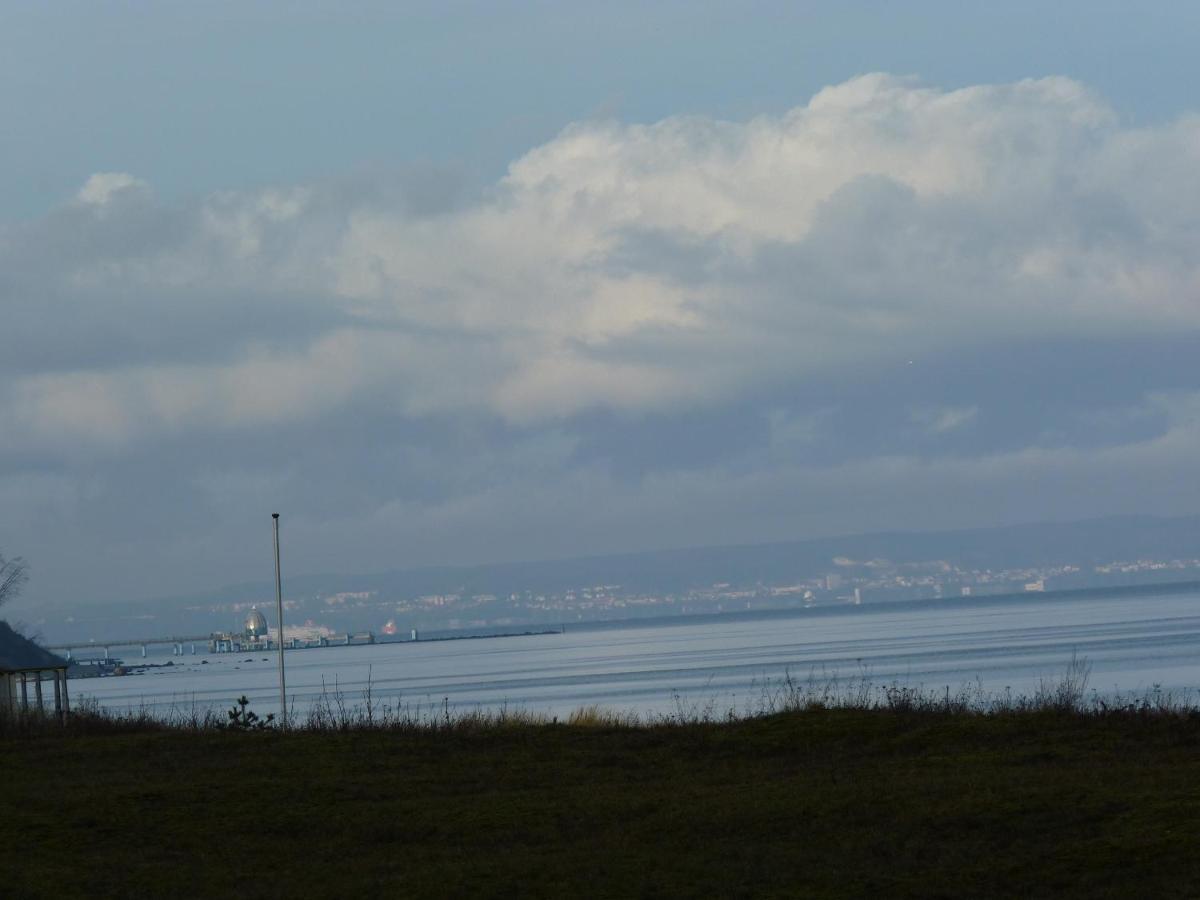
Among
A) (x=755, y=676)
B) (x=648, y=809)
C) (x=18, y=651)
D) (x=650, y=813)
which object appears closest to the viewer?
(x=650, y=813)

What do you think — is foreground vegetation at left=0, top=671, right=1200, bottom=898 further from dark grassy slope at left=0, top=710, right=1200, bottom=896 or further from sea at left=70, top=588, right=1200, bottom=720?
sea at left=70, top=588, right=1200, bottom=720

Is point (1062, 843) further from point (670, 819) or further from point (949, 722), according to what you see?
point (949, 722)

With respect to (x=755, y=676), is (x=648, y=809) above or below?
above

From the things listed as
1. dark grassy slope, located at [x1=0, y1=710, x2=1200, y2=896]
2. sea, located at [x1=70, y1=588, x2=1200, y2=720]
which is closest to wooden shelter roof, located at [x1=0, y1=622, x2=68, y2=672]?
sea, located at [x1=70, y1=588, x2=1200, y2=720]

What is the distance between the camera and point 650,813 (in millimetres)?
15234

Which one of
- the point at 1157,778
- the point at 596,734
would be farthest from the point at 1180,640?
the point at 1157,778

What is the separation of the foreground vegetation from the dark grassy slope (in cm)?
4

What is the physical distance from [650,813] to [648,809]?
0.57 feet

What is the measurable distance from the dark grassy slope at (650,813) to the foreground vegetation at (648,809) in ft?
0.13

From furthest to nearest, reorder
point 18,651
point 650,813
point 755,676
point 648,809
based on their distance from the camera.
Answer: point 18,651
point 755,676
point 648,809
point 650,813

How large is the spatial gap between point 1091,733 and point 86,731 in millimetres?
15141

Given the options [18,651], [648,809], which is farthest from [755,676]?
[18,651]

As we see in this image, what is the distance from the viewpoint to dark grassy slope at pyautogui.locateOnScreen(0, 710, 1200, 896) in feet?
39.8

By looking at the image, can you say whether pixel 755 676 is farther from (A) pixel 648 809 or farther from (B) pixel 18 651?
(B) pixel 18 651
